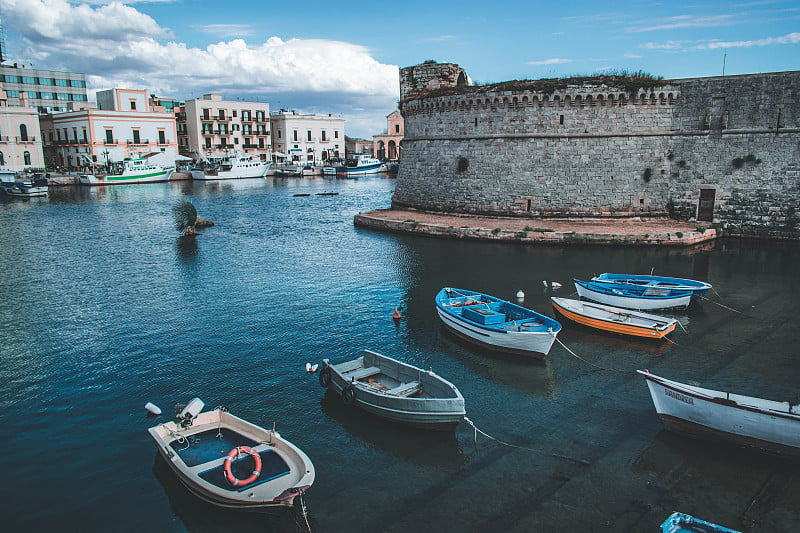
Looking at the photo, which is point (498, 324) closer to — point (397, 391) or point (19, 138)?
point (397, 391)

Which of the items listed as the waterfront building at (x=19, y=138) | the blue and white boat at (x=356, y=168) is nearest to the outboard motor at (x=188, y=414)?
the waterfront building at (x=19, y=138)

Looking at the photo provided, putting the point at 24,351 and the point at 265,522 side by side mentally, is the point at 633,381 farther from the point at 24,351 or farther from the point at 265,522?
the point at 24,351

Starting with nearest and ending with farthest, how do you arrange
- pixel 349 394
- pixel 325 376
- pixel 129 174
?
pixel 349 394, pixel 325 376, pixel 129 174

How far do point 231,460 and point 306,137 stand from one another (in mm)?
78554

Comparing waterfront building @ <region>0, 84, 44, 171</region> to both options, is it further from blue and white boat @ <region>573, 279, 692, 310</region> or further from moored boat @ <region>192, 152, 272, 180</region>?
blue and white boat @ <region>573, 279, 692, 310</region>

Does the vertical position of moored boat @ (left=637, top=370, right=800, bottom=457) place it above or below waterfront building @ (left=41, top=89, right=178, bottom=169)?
below

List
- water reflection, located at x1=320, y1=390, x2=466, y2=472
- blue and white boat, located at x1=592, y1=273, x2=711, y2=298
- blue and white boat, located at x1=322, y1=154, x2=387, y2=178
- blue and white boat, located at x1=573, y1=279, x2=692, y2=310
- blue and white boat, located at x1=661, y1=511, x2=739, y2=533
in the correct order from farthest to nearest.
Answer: blue and white boat, located at x1=322, y1=154, x2=387, y2=178 → blue and white boat, located at x1=592, y1=273, x2=711, y2=298 → blue and white boat, located at x1=573, y1=279, x2=692, y2=310 → water reflection, located at x1=320, y1=390, x2=466, y2=472 → blue and white boat, located at x1=661, y1=511, x2=739, y2=533

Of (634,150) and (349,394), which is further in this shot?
(634,150)

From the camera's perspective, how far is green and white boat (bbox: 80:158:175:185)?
58.1 m

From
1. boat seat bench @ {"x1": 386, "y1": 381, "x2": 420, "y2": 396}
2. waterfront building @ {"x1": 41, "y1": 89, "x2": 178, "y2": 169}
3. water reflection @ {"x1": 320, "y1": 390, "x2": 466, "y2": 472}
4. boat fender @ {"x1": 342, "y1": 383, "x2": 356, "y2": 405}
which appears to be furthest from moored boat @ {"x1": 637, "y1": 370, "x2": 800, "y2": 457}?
waterfront building @ {"x1": 41, "y1": 89, "x2": 178, "y2": 169}

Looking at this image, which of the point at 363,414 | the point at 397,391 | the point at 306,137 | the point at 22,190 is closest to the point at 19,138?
the point at 22,190

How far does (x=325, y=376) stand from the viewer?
34.3ft

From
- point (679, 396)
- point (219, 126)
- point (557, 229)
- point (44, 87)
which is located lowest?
point (679, 396)

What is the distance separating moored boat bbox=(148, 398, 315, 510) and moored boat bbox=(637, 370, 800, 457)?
563 centimetres
